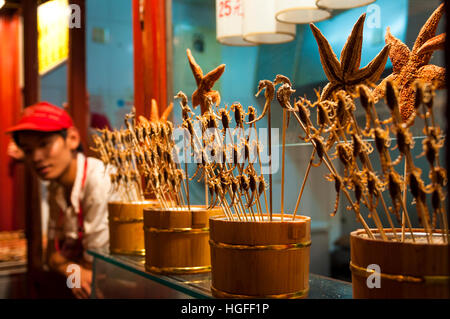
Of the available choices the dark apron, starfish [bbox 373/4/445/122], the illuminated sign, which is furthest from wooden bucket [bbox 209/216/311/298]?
the illuminated sign

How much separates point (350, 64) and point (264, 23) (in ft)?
1.47

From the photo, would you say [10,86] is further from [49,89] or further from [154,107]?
[154,107]

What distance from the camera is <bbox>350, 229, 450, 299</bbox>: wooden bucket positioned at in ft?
2.16

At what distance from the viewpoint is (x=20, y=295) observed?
2887mm

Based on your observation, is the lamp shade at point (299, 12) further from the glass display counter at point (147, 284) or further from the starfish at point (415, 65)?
the glass display counter at point (147, 284)

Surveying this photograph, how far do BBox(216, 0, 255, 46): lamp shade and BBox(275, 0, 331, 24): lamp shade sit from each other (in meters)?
0.19

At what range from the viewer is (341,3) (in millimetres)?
1081

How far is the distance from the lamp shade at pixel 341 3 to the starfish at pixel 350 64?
10.7 inches

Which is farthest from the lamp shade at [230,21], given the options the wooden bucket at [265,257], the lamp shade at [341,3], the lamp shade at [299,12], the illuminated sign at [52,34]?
the illuminated sign at [52,34]

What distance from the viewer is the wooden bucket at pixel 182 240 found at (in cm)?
117

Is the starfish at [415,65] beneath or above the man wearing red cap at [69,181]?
above
